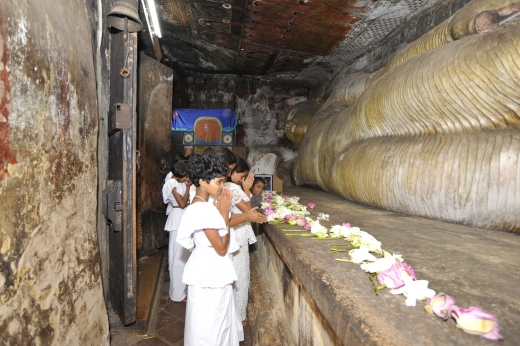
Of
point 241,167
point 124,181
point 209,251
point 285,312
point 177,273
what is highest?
point 241,167

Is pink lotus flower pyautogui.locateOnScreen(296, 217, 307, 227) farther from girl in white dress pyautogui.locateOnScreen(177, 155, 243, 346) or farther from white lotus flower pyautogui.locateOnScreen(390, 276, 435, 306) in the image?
white lotus flower pyautogui.locateOnScreen(390, 276, 435, 306)

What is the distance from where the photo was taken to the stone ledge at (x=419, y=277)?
0.89 metres

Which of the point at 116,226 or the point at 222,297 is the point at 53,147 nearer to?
the point at 116,226

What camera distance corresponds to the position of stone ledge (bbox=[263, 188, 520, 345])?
2.93ft

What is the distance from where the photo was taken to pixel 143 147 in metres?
4.77

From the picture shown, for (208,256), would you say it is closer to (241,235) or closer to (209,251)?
(209,251)

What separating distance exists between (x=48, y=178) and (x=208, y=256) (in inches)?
40.6

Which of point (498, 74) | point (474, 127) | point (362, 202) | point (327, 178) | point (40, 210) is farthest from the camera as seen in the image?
point (327, 178)

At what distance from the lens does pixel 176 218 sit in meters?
3.88

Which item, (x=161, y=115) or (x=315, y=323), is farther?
(x=161, y=115)

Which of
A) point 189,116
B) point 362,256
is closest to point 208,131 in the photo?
point 189,116

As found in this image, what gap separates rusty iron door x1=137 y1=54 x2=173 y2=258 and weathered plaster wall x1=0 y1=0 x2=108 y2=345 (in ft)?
8.35

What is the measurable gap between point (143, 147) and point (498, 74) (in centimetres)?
431

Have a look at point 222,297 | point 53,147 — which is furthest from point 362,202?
point 53,147
